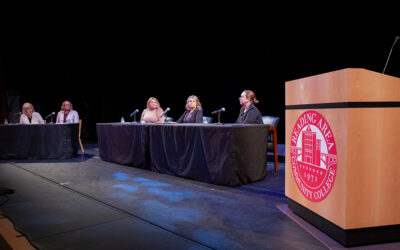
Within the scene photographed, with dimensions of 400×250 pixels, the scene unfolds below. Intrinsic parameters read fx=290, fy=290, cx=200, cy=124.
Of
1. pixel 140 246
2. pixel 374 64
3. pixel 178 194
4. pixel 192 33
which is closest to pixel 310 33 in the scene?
pixel 374 64

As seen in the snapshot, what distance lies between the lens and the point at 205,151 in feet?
12.2

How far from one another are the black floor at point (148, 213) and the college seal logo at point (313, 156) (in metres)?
0.34

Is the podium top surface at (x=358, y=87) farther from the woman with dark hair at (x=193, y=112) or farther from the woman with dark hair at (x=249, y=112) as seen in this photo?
the woman with dark hair at (x=193, y=112)

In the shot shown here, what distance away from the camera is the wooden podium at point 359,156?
5.82 feet


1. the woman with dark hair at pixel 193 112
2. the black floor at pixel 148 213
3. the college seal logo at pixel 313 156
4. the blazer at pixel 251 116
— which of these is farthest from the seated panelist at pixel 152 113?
the college seal logo at pixel 313 156

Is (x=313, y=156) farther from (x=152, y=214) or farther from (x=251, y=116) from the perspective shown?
(x=251, y=116)

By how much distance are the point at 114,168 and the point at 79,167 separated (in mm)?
667

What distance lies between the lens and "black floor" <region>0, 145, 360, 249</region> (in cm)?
202

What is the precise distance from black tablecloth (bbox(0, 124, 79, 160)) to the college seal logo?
5109 millimetres

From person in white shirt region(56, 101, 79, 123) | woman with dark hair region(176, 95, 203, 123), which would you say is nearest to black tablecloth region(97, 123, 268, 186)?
woman with dark hair region(176, 95, 203, 123)

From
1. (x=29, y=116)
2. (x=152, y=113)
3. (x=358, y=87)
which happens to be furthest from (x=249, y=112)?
(x=29, y=116)

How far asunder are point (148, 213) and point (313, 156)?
1499mm

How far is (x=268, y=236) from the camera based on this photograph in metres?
2.08

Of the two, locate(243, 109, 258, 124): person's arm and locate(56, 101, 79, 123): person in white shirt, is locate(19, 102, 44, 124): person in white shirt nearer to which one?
locate(56, 101, 79, 123): person in white shirt
